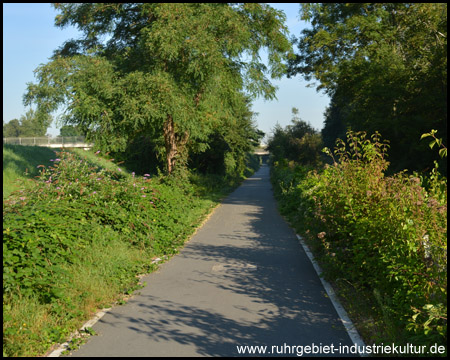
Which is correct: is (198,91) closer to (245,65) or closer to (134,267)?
(245,65)

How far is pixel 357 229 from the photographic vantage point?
6.92 metres

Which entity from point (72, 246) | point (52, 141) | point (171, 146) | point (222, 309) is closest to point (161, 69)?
point (171, 146)

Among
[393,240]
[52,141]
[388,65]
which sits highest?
[388,65]

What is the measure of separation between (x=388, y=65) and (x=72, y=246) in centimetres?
1928

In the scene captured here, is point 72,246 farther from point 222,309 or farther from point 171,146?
point 171,146

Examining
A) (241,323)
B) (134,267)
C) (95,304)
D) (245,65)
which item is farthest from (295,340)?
(245,65)

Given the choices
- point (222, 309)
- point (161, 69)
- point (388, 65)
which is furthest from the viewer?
point (388, 65)

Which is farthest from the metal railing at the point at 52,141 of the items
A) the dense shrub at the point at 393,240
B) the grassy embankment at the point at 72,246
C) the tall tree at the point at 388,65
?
the dense shrub at the point at 393,240

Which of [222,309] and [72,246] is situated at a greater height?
[72,246]

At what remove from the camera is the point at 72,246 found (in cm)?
709

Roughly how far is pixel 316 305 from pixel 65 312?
3.69m

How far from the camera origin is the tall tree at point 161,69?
1598cm

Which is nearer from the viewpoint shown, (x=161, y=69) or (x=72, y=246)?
(x=72, y=246)

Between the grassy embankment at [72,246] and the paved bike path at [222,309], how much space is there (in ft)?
1.54
